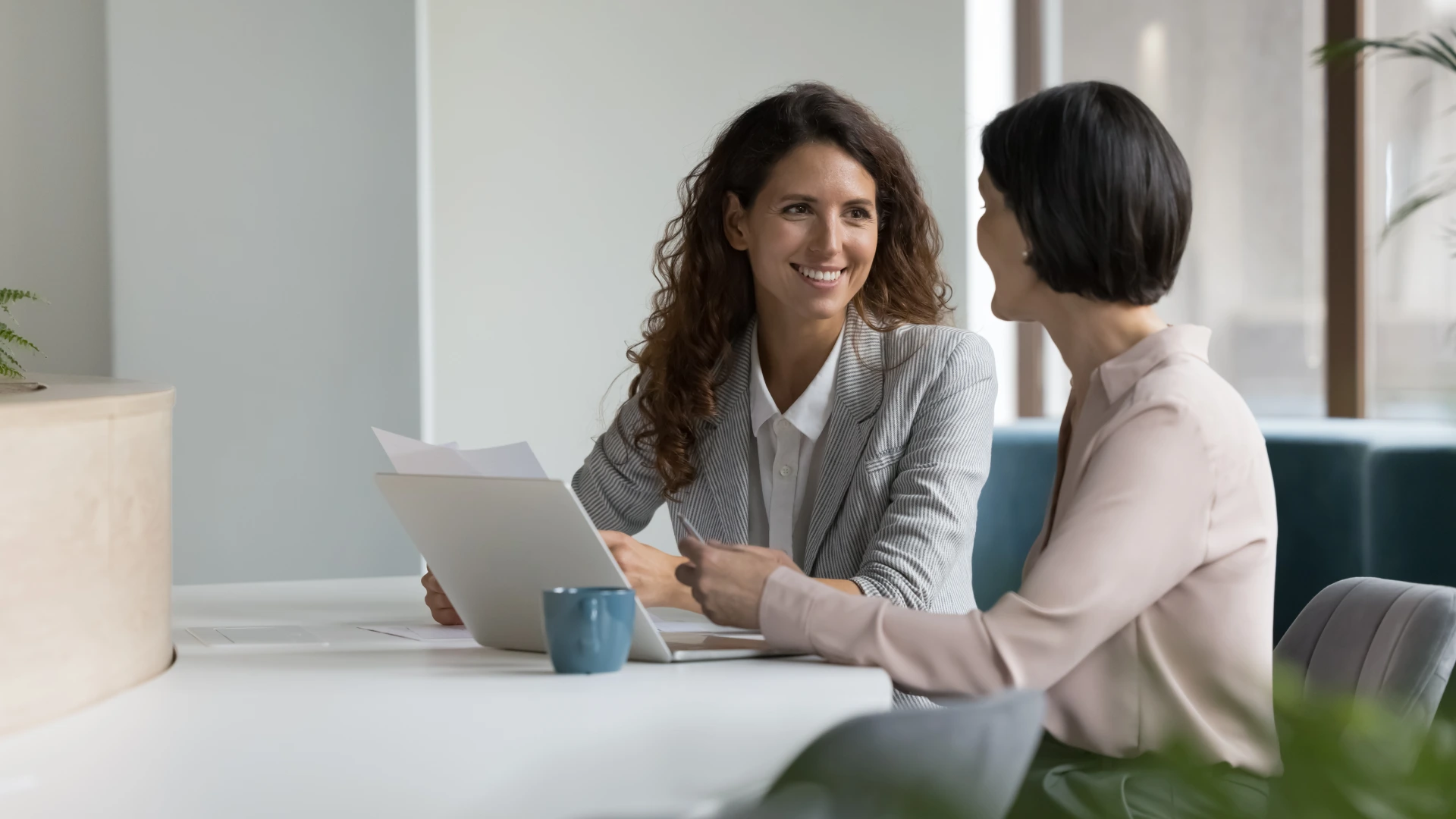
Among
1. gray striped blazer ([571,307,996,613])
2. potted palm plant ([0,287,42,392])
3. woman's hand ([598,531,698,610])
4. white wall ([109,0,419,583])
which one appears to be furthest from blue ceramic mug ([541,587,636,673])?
white wall ([109,0,419,583])

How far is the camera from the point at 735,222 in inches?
88.5

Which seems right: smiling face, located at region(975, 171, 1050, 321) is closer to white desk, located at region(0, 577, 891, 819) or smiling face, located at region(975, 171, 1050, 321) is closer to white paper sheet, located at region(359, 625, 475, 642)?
white desk, located at region(0, 577, 891, 819)

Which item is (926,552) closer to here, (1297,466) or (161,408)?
(161,408)

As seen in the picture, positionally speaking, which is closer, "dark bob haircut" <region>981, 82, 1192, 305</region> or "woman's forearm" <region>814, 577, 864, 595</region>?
"dark bob haircut" <region>981, 82, 1192, 305</region>

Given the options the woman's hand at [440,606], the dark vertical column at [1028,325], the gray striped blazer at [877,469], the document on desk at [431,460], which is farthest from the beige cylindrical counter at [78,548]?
the dark vertical column at [1028,325]

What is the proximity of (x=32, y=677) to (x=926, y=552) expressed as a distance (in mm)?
1022

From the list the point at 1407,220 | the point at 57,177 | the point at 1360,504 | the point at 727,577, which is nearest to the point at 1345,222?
the point at 1407,220

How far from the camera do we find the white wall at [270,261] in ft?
10.2

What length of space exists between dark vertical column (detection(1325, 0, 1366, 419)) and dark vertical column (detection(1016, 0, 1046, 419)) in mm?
1067

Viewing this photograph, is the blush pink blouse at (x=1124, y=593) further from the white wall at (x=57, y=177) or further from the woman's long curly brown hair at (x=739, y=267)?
the white wall at (x=57, y=177)

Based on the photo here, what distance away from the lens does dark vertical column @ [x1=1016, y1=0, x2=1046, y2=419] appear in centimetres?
455

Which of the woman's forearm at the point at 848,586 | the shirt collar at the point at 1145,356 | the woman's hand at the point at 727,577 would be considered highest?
the shirt collar at the point at 1145,356

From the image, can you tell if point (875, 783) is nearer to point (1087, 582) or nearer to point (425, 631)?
point (1087, 582)

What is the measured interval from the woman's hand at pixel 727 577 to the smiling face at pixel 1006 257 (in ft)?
1.26
